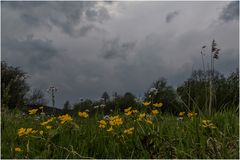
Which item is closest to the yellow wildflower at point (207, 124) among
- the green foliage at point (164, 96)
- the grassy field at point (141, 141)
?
the grassy field at point (141, 141)

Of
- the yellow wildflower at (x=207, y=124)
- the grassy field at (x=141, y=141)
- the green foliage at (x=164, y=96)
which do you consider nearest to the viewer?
the grassy field at (x=141, y=141)

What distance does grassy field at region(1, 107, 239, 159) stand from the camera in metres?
4.25

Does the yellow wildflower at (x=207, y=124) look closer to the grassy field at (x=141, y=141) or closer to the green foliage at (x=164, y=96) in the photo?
the grassy field at (x=141, y=141)

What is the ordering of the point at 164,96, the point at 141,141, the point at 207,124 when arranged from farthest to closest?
the point at 164,96 < the point at 207,124 < the point at 141,141

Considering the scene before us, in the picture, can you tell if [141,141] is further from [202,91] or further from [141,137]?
[202,91]

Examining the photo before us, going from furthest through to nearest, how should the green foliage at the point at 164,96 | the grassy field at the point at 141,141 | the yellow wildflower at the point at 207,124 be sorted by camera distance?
1. the green foliage at the point at 164,96
2. the yellow wildflower at the point at 207,124
3. the grassy field at the point at 141,141

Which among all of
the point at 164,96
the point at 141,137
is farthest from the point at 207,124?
the point at 164,96

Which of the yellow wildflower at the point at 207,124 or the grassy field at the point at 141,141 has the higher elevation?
the yellow wildflower at the point at 207,124

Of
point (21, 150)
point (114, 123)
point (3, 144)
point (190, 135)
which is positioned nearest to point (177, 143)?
point (190, 135)

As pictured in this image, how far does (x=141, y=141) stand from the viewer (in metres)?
4.36

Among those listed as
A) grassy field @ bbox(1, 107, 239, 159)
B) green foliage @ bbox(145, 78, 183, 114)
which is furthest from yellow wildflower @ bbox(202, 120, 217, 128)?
green foliage @ bbox(145, 78, 183, 114)

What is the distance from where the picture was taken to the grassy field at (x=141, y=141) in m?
4.25

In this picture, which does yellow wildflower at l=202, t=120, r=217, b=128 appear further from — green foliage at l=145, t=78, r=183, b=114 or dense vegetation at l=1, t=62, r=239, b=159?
green foliage at l=145, t=78, r=183, b=114

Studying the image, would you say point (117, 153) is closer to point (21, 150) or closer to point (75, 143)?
point (75, 143)
